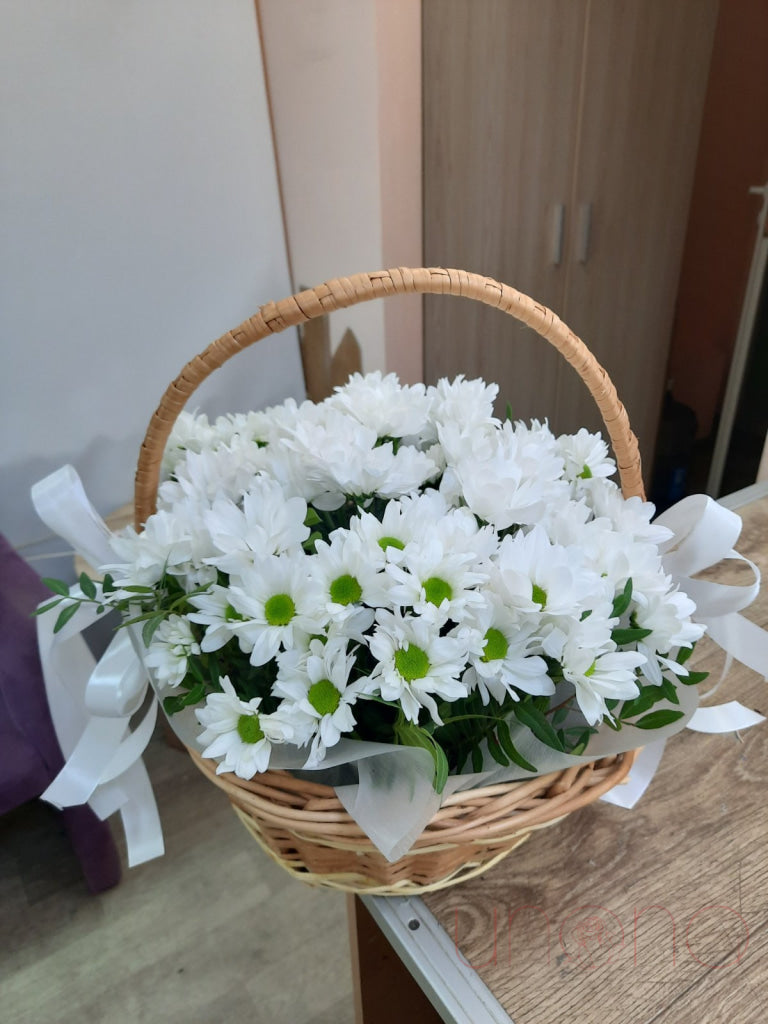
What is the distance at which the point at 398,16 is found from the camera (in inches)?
61.5

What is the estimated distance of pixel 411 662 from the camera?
45 cm

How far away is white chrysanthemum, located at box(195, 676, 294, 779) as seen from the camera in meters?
0.45

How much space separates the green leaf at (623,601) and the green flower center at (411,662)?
0.14 m

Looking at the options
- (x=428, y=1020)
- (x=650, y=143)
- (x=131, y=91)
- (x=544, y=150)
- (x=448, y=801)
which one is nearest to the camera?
(x=448, y=801)

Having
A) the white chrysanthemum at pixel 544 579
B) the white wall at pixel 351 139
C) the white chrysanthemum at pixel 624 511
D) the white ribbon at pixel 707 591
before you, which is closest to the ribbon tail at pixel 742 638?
the white ribbon at pixel 707 591

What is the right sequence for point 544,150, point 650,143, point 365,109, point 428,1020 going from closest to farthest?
point 428,1020 < point 365,109 < point 544,150 < point 650,143

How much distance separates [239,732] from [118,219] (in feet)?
4.66

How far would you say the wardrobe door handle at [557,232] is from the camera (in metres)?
1.79

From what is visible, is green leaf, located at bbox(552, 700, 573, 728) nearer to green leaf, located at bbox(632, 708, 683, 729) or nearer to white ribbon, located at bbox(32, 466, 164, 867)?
green leaf, located at bbox(632, 708, 683, 729)

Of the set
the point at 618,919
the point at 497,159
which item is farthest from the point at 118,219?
the point at 618,919

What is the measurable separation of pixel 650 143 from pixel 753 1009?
6.33 feet

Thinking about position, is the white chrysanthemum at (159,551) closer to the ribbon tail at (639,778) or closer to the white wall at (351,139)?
the ribbon tail at (639,778)

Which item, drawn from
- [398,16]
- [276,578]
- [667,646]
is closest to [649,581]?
[667,646]

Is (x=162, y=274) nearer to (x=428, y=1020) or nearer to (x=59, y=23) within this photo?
(x=59, y=23)
